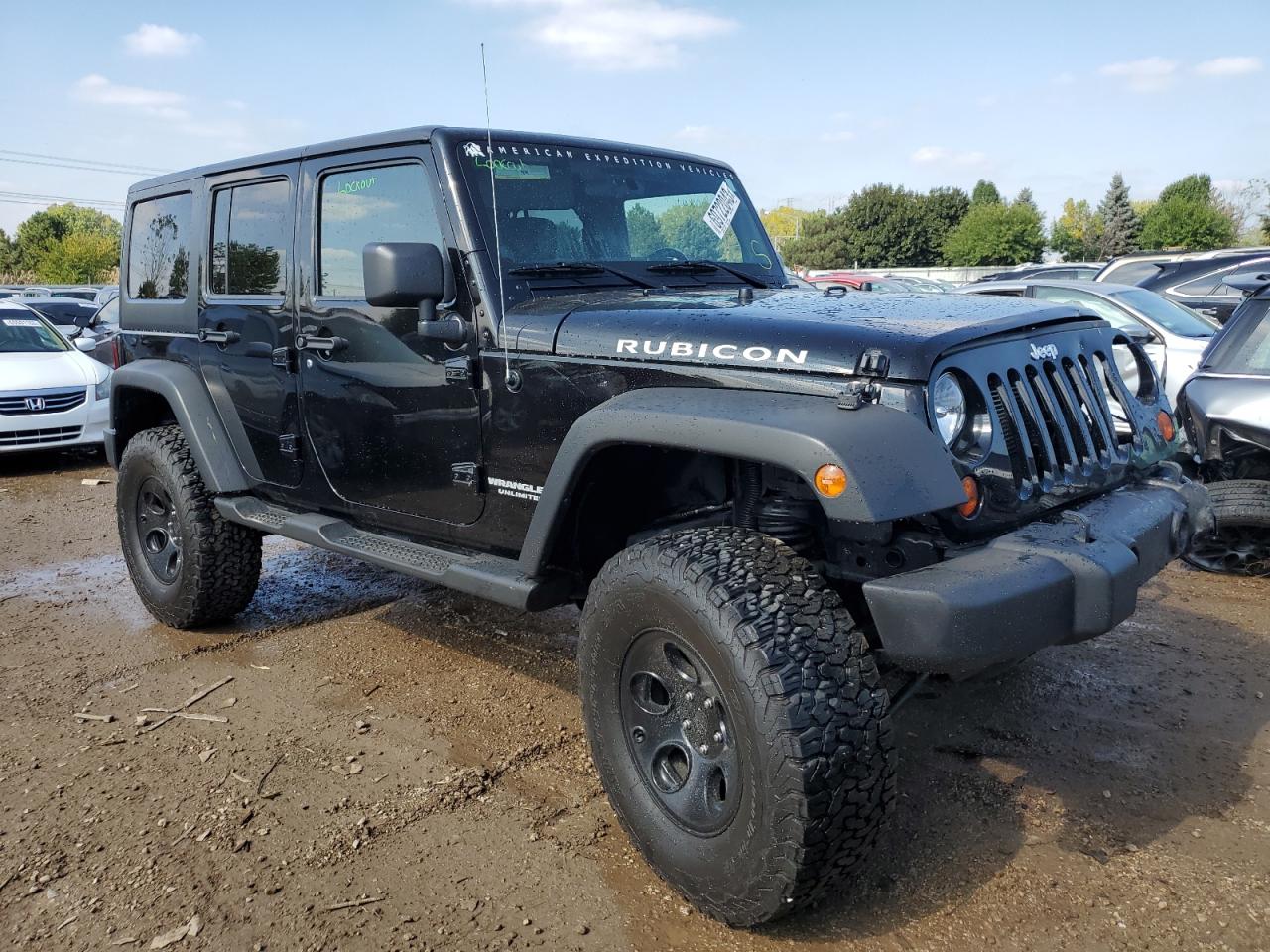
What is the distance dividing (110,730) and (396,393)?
165 centimetres

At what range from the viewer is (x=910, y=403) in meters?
2.37

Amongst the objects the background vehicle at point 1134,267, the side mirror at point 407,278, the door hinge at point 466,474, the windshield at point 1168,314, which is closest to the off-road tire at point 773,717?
the door hinge at point 466,474

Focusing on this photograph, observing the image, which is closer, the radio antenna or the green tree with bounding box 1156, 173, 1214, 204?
the radio antenna

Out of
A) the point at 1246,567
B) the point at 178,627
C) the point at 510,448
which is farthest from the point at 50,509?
the point at 1246,567

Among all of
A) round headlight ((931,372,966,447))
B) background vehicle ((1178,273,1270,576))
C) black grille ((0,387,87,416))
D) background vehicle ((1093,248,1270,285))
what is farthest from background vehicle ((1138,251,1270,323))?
black grille ((0,387,87,416))

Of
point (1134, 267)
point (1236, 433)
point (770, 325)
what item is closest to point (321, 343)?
point (770, 325)

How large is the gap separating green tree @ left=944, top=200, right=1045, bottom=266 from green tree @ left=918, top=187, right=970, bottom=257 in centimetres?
495

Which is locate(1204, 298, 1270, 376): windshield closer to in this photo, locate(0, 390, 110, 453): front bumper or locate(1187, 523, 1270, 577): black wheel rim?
locate(1187, 523, 1270, 577): black wheel rim

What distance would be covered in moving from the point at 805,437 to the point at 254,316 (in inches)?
108

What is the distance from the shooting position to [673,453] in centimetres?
290

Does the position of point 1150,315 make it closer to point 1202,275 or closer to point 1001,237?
point 1202,275

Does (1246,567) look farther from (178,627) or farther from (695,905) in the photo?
(178,627)

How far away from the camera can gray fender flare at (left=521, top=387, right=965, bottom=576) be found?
85.7 inches

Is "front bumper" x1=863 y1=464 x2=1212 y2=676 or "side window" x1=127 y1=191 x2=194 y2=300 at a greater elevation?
"side window" x1=127 y1=191 x2=194 y2=300
